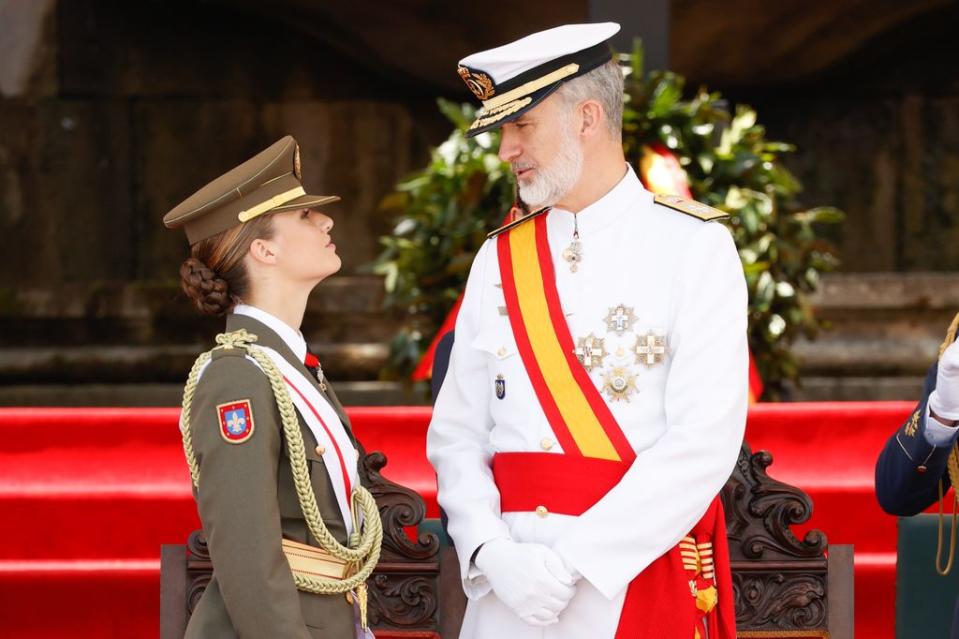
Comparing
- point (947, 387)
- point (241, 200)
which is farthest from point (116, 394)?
point (947, 387)

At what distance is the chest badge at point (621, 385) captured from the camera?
2.05 m

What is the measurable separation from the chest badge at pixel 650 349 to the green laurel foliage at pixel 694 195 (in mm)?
2210

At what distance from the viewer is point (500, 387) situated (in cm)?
213

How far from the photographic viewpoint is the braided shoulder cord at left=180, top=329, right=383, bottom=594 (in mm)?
1952

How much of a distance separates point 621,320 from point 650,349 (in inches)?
2.5

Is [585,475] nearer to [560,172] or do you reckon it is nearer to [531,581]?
[531,581]

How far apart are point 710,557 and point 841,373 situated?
4.36 meters

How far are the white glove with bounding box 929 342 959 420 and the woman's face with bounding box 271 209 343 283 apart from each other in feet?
3.01

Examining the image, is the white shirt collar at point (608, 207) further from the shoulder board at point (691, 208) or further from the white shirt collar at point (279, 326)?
the white shirt collar at point (279, 326)

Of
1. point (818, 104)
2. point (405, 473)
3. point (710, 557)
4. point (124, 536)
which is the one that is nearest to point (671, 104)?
point (405, 473)

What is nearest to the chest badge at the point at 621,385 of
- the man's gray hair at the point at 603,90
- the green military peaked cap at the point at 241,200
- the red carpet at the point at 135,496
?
the man's gray hair at the point at 603,90

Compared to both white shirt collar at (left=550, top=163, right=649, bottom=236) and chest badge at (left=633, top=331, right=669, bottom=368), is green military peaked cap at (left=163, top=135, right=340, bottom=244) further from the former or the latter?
chest badge at (left=633, top=331, right=669, bottom=368)

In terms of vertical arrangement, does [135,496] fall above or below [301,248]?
below

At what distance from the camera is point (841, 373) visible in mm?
6270
